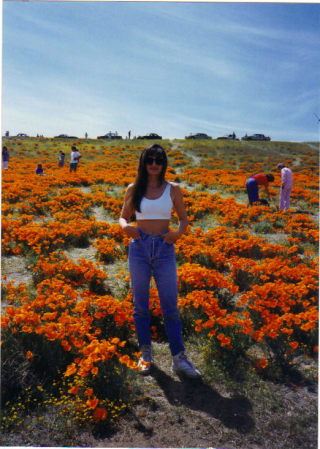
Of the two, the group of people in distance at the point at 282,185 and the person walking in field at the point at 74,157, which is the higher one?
the person walking in field at the point at 74,157

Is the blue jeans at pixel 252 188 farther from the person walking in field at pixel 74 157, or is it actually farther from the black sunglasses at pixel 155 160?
the person walking in field at pixel 74 157

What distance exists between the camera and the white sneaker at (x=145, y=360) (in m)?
3.12

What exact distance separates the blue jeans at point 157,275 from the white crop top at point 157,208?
17cm

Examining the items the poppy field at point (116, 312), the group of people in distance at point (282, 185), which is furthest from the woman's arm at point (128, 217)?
the group of people in distance at point (282, 185)

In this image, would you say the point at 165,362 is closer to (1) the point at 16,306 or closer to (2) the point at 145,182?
(2) the point at 145,182

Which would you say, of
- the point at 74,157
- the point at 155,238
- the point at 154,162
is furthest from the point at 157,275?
the point at 74,157

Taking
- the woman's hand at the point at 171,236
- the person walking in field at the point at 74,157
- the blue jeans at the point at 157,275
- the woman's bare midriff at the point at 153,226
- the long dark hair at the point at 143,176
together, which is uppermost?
the person walking in field at the point at 74,157

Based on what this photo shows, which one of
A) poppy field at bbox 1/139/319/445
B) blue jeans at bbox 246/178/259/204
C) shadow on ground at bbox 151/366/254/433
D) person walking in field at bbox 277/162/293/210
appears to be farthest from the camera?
blue jeans at bbox 246/178/259/204

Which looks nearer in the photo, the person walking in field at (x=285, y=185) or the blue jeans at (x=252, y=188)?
the person walking in field at (x=285, y=185)

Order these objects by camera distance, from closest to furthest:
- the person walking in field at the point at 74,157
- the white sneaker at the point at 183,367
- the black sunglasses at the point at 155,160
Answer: the black sunglasses at the point at 155,160 → the white sneaker at the point at 183,367 → the person walking in field at the point at 74,157

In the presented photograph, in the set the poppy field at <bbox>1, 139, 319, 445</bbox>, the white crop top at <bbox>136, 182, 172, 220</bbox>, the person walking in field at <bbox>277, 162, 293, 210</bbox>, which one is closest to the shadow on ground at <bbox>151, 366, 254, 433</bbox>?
the poppy field at <bbox>1, 139, 319, 445</bbox>

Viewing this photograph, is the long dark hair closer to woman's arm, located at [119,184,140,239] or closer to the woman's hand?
woman's arm, located at [119,184,140,239]

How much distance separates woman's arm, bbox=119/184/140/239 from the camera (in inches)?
113

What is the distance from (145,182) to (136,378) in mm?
2082
